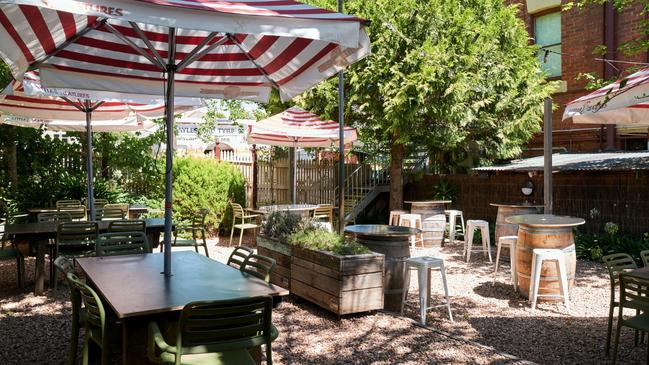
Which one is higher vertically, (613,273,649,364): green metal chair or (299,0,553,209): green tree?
(299,0,553,209): green tree

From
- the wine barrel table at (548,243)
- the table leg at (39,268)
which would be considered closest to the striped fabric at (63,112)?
the table leg at (39,268)

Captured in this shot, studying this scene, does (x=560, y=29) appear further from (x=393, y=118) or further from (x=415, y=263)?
(x=415, y=263)

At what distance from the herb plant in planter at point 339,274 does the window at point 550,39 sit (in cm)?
1125

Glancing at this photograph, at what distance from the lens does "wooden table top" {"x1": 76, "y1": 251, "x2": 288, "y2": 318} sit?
3343mm

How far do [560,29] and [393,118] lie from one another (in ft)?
22.7

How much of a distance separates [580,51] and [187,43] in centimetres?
1224

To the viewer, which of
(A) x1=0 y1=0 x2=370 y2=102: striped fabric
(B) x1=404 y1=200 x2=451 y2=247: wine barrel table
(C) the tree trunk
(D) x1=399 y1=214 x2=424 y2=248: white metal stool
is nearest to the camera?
(A) x1=0 y1=0 x2=370 y2=102: striped fabric

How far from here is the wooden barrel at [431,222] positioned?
1189 cm

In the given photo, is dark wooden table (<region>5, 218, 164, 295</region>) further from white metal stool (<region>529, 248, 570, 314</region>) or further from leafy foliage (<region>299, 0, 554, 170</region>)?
leafy foliage (<region>299, 0, 554, 170</region>)

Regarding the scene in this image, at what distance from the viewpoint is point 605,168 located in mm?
10523

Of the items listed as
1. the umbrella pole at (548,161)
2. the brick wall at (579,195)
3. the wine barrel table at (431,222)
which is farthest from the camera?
the wine barrel table at (431,222)

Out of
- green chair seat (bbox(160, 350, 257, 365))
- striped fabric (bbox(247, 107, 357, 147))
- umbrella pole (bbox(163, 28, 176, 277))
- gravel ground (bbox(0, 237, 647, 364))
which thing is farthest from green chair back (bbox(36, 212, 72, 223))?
green chair seat (bbox(160, 350, 257, 365))

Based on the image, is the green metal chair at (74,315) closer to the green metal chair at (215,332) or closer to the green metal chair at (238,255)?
the green metal chair at (215,332)

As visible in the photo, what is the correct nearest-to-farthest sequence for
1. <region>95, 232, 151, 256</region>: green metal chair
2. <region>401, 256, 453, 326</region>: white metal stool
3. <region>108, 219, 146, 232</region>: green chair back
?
<region>95, 232, 151, 256</region>: green metal chair < <region>401, 256, 453, 326</region>: white metal stool < <region>108, 219, 146, 232</region>: green chair back
